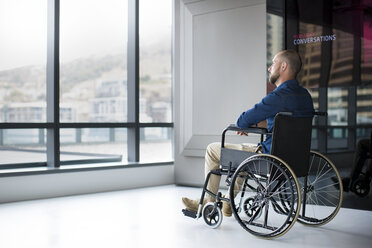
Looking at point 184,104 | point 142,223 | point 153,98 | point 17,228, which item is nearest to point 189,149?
point 184,104

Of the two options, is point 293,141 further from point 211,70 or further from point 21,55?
point 21,55

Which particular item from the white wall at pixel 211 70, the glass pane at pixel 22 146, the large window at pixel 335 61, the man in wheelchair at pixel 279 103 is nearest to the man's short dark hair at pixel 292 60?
the man in wheelchair at pixel 279 103

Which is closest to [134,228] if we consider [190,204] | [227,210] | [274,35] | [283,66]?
[190,204]

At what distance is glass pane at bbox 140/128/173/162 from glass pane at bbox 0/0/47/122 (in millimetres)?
1140

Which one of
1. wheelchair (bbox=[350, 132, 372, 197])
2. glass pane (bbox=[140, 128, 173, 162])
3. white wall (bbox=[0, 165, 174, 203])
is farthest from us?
glass pane (bbox=[140, 128, 173, 162])

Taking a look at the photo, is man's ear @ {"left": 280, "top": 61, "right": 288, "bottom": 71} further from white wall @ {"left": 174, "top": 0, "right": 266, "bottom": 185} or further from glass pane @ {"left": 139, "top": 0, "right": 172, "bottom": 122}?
glass pane @ {"left": 139, "top": 0, "right": 172, "bottom": 122}

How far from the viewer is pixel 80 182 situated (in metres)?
4.27

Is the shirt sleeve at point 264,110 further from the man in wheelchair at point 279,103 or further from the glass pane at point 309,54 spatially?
the glass pane at point 309,54

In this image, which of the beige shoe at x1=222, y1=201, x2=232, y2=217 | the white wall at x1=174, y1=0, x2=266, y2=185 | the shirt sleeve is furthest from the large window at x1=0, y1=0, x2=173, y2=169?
the shirt sleeve

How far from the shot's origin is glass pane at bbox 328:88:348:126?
3523 mm

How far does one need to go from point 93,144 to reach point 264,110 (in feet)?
8.34

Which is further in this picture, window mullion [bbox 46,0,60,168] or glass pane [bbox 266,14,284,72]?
window mullion [bbox 46,0,60,168]

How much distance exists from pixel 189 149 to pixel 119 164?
30.9 inches

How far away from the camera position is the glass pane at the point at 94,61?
4.82m
